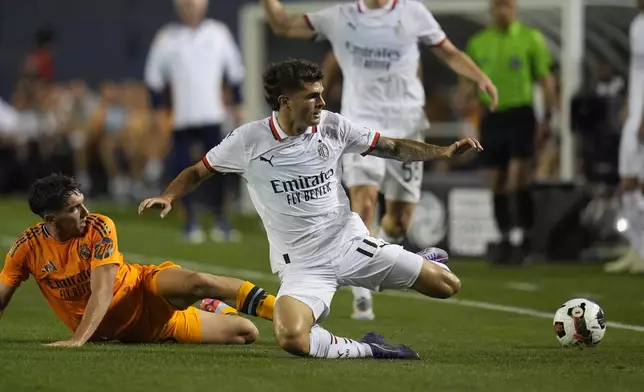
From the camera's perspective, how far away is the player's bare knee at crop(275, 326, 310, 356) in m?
7.55

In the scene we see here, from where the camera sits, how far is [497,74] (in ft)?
46.6

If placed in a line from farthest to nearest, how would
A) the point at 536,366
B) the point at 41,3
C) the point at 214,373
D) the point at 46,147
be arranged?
the point at 41,3, the point at 46,147, the point at 536,366, the point at 214,373

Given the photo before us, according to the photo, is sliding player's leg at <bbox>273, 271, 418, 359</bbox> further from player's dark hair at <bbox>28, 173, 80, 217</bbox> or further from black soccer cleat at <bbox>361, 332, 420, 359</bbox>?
player's dark hair at <bbox>28, 173, 80, 217</bbox>

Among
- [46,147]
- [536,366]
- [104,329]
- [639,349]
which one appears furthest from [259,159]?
[46,147]

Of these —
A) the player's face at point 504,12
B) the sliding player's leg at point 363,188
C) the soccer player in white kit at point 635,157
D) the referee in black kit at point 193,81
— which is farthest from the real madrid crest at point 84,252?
the referee in black kit at point 193,81

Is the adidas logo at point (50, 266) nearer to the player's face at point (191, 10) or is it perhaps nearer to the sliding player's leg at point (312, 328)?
the sliding player's leg at point (312, 328)

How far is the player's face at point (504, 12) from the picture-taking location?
14242mm

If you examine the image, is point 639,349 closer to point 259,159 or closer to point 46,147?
point 259,159

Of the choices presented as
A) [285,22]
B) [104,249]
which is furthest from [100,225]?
[285,22]

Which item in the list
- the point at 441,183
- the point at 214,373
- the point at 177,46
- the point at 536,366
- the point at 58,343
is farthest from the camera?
the point at 177,46

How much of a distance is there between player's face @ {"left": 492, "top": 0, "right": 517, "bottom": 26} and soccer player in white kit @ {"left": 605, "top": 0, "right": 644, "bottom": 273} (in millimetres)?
1295

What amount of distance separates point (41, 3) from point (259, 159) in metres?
24.2

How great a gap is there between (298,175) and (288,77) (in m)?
0.52

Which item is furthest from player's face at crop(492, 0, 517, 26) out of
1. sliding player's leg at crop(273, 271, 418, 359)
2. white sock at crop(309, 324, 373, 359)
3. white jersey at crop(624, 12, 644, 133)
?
white sock at crop(309, 324, 373, 359)
